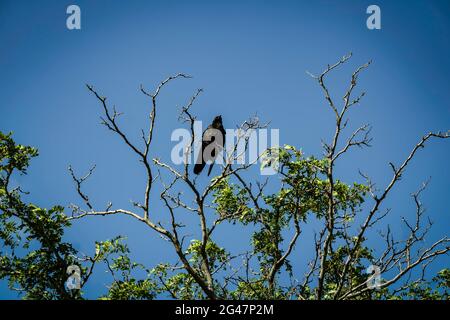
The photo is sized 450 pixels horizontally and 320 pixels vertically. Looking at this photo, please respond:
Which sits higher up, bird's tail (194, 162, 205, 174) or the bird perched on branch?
the bird perched on branch

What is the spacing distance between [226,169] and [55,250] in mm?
3671

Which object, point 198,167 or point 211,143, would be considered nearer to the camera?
point 198,167

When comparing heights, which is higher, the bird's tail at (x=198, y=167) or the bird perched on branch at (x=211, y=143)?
the bird perched on branch at (x=211, y=143)

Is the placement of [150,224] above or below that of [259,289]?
above

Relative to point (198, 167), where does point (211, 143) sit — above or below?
above

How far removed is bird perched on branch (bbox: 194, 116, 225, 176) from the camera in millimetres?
8742

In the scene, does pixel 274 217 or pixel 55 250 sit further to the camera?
pixel 274 217

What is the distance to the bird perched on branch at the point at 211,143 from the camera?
874cm

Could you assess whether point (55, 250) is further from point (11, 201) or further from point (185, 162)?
point (185, 162)

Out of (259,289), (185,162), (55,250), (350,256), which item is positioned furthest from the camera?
(259,289)

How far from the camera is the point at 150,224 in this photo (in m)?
6.38

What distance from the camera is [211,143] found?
930 centimetres
